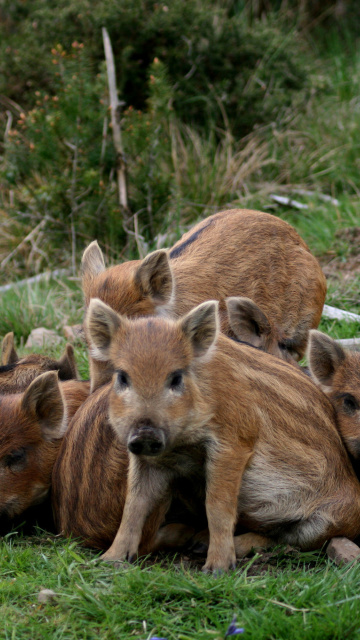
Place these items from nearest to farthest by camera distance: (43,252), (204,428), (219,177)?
(204,428)
(43,252)
(219,177)

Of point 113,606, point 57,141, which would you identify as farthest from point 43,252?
point 113,606

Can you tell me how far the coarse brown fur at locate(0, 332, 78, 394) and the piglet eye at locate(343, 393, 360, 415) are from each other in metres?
1.84

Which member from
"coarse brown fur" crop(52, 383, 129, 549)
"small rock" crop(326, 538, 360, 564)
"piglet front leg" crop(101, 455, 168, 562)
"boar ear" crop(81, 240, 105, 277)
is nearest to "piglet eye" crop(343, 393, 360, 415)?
"small rock" crop(326, 538, 360, 564)

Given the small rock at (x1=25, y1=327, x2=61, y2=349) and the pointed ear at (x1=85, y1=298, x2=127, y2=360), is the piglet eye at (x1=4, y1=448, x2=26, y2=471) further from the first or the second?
the small rock at (x1=25, y1=327, x2=61, y2=349)

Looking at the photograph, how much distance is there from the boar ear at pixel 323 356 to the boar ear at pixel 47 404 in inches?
58.0

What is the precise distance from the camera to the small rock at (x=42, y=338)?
6.70 meters

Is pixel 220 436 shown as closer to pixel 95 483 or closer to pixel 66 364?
pixel 95 483

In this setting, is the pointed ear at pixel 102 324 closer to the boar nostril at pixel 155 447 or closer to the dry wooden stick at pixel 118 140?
the boar nostril at pixel 155 447

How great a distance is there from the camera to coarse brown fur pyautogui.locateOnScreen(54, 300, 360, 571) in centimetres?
334

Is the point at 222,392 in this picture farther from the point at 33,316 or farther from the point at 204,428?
the point at 33,316

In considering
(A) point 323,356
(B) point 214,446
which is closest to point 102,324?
(B) point 214,446

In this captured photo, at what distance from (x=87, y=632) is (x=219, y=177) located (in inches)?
279

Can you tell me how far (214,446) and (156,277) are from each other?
5.29 ft

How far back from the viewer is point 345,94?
11.4 m
